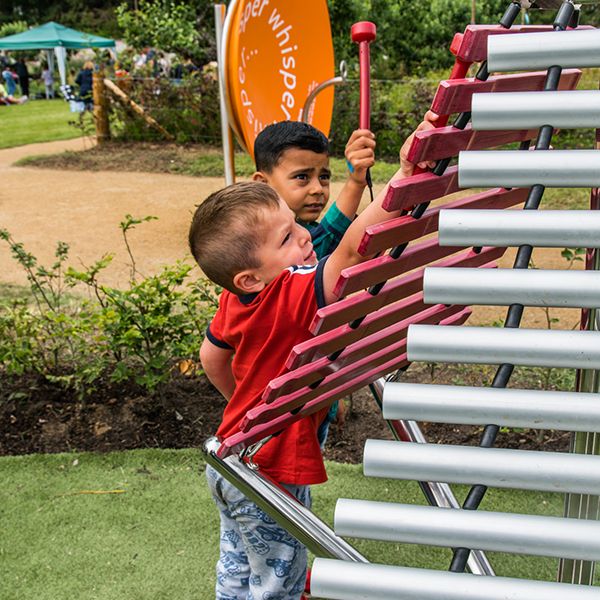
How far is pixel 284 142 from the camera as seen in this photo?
225 cm

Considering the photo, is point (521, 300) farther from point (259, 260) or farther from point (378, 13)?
point (378, 13)

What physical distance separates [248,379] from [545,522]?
3.43 feet

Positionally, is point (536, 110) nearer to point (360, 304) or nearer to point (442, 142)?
point (442, 142)

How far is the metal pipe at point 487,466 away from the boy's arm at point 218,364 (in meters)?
1.11

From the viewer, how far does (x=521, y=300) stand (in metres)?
0.86

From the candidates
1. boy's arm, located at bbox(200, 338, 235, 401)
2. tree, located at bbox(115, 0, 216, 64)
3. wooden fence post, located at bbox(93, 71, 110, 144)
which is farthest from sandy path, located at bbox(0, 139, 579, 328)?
tree, located at bbox(115, 0, 216, 64)

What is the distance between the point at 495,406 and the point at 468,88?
368 mm

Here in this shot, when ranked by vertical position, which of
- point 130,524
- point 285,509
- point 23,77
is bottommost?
point 23,77

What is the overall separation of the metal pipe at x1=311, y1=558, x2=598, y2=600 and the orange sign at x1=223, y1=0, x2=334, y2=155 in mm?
2294

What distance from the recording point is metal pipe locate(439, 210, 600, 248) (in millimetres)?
846

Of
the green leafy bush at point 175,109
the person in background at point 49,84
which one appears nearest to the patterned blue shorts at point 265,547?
the green leafy bush at point 175,109

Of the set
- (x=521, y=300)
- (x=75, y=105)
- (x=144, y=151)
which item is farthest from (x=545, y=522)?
(x=75, y=105)

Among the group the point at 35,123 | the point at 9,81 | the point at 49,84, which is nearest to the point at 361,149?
the point at 35,123

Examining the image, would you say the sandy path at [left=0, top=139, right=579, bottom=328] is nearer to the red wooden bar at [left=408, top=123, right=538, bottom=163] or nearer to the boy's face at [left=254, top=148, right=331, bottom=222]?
the boy's face at [left=254, top=148, right=331, bottom=222]
